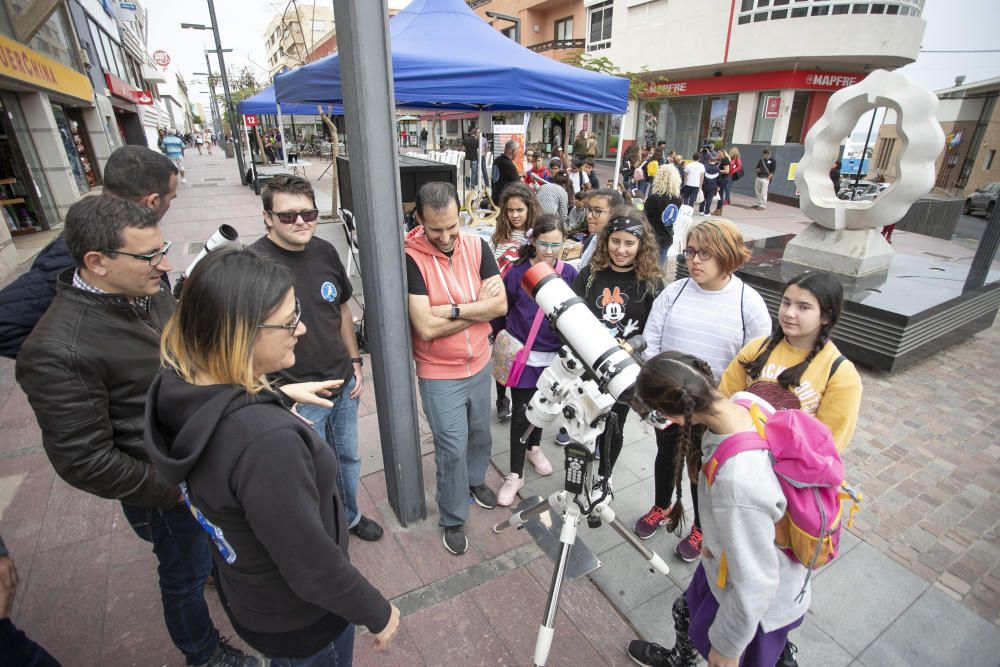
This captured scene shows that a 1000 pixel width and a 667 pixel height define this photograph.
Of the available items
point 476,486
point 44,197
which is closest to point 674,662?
point 476,486

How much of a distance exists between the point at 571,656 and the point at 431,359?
153cm

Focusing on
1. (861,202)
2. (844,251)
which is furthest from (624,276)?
(861,202)

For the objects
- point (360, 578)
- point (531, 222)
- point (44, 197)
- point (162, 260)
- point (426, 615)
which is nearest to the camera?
point (360, 578)

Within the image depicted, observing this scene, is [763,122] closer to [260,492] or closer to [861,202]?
[861,202]

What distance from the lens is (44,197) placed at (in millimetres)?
10367

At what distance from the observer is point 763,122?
19.8m

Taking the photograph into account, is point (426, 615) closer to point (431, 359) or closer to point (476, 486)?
point (476, 486)

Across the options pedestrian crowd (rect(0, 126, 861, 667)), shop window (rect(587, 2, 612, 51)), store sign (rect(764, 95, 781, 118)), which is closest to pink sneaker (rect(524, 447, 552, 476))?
pedestrian crowd (rect(0, 126, 861, 667))

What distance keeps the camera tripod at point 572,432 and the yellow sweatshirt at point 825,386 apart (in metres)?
0.84

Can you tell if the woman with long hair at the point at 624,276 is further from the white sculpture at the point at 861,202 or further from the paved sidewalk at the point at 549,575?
the white sculpture at the point at 861,202

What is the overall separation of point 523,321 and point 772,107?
21253 millimetres

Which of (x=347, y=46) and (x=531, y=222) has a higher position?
(x=347, y=46)

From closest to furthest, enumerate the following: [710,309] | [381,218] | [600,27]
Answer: [381,218] → [710,309] → [600,27]

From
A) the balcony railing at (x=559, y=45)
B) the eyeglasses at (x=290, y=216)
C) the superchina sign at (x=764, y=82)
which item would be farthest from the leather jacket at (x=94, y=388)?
the balcony railing at (x=559, y=45)
